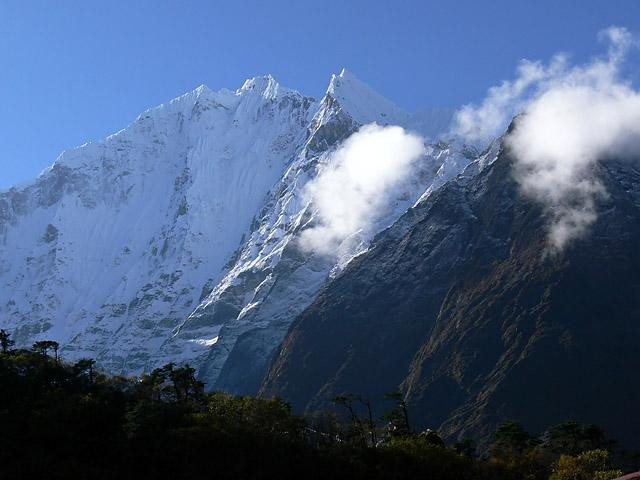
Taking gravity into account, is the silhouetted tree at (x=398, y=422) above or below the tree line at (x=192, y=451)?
above

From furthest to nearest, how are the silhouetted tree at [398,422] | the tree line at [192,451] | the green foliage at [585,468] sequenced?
the silhouetted tree at [398,422], the tree line at [192,451], the green foliage at [585,468]

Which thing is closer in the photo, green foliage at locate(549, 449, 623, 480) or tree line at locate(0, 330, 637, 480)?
green foliage at locate(549, 449, 623, 480)

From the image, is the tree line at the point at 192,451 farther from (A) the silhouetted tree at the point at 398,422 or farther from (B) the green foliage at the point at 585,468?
(A) the silhouetted tree at the point at 398,422

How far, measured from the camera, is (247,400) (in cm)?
17362

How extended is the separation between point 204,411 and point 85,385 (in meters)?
17.8

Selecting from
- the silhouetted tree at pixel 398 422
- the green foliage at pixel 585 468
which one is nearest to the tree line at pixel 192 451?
the green foliage at pixel 585 468

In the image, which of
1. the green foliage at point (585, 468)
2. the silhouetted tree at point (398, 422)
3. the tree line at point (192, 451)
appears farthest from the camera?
the silhouetted tree at point (398, 422)

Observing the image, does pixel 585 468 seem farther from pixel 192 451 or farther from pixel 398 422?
pixel 192 451

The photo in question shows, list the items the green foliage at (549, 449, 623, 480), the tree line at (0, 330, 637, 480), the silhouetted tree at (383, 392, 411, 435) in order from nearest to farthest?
the green foliage at (549, 449, 623, 480) → the tree line at (0, 330, 637, 480) → the silhouetted tree at (383, 392, 411, 435)

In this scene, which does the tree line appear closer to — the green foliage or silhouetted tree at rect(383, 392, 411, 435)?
the green foliage

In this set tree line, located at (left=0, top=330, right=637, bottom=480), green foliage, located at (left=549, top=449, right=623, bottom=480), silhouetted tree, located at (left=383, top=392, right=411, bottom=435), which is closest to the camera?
green foliage, located at (left=549, top=449, right=623, bottom=480)

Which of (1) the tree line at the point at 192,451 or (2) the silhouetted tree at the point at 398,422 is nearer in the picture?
(1) the tree line at the point at 192,451

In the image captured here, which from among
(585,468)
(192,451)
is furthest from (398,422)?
(192,451)

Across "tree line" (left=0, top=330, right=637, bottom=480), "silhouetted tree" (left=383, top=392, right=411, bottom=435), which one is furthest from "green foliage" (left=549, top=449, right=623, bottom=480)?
"silhouetted tree" (left=383, top=392, right=411, bottom=435)
